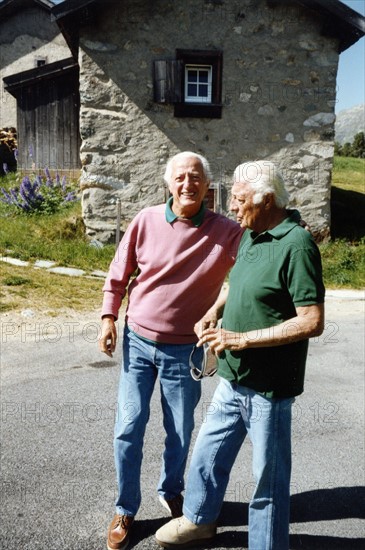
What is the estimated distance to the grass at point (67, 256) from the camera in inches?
277

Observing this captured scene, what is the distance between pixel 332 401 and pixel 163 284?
2.53 m

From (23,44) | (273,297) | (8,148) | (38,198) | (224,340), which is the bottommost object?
(224,340)

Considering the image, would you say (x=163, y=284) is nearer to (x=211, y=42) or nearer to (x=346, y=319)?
(x=346, y=319)

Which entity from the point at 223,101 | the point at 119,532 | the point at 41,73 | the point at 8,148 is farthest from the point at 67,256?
the point at 8,148

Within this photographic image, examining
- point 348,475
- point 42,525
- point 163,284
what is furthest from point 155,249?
point 348,475

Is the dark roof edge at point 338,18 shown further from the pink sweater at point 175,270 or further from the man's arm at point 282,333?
the man's arm at point 282,333

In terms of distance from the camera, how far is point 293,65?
983 cm

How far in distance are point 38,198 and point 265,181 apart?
31.2ft

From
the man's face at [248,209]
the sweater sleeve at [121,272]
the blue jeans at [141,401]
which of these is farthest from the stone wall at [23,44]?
the man's face at [248,209]

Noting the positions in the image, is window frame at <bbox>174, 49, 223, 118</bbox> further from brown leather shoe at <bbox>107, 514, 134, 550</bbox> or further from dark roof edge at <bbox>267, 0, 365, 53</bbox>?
brown leather shoe at <bbox>107, 514, 134, 550</bbox>

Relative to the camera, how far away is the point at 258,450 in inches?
91.7

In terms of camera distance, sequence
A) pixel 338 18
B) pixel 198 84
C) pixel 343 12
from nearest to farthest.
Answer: pixel 343 12 < pixel 338 18 < pixel 198 84

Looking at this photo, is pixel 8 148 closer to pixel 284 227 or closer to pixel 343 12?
pixel 343 12

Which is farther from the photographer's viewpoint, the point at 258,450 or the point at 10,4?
the point at 10,4
